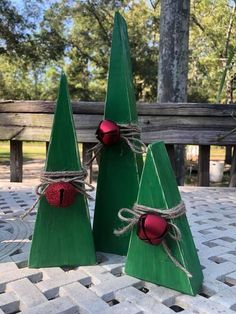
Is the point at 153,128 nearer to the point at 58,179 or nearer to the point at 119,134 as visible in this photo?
the point at 119,134

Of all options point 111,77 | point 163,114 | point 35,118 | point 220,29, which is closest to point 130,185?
point 111,77

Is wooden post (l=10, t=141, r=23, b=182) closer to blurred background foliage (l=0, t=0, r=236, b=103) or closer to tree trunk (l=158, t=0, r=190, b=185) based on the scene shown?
tree trunk (l=158, t=0, r=190, b=185)

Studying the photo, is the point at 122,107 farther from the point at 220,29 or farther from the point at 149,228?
the point at 220,29

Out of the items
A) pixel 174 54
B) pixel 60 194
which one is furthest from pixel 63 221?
pixel 174 54

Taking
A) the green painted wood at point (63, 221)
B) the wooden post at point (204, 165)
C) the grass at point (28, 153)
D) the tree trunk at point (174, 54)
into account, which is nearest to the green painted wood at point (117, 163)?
the green painted wood at point (63, 221)

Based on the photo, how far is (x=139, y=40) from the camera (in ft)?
44.3

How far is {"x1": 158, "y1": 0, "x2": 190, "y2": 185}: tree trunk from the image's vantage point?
125 inches

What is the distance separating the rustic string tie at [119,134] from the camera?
1304mm

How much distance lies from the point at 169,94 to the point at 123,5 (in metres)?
12.2

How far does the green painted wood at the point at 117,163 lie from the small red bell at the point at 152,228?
276 mm

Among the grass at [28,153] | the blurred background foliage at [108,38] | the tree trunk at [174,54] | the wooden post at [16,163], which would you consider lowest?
the grass at [28,153]

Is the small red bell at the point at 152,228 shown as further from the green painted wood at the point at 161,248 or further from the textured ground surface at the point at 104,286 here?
the textured ground surface at the point at 104,286

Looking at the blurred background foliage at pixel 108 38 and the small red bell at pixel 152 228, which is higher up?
the blurred background foliage at pixel 108 38

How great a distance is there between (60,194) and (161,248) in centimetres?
35
